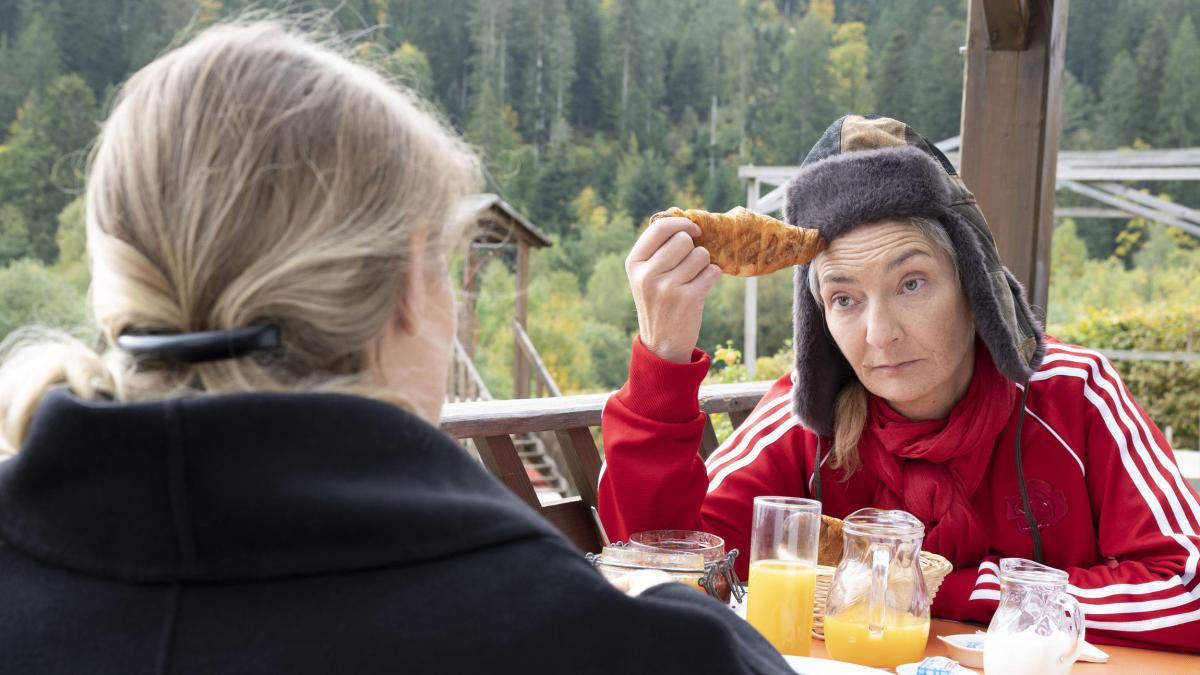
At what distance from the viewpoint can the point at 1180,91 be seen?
24.0 m

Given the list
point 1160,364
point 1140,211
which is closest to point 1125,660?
point 1160,364

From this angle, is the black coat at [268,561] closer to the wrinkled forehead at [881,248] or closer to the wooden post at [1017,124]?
the wrinkled forehead at [881,248]

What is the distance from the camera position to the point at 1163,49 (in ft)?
80.5

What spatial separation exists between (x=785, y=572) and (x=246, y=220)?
869 millimetres

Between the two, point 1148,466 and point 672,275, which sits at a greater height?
point 672,275

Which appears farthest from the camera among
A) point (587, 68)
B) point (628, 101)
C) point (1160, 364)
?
point (587, 68)

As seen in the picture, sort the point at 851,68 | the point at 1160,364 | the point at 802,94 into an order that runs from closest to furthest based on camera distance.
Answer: the point at 1160,364
the point at 851,68
the point at 802,94

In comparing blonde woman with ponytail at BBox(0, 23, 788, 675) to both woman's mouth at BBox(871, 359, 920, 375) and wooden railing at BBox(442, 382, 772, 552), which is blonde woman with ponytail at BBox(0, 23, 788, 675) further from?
wooden railing at BBox(442, 382, 772, 552)

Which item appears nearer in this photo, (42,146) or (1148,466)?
(1148,466)

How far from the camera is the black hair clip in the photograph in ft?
2.44

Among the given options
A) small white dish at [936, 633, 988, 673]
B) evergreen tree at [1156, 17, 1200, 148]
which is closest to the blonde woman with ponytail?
small white dish at [936, 633, 988, 673]

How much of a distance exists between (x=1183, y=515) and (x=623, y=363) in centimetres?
2432

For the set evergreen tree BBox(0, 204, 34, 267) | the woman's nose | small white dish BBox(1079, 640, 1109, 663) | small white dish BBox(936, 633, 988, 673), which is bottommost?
evergreen tree BBox(0, 204, 34, 267)

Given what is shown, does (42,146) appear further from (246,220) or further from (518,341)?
(246,220)
